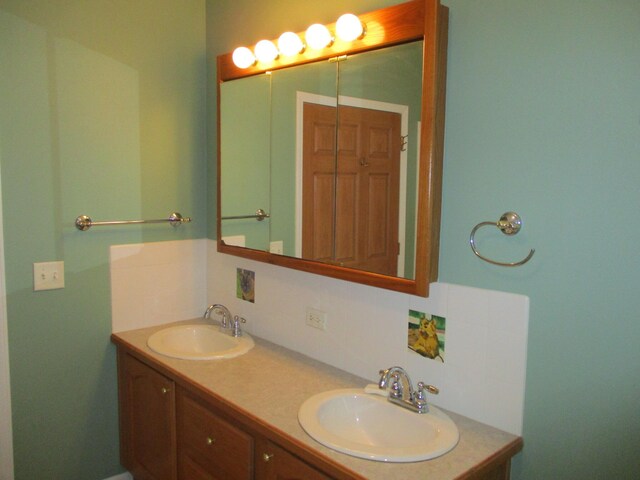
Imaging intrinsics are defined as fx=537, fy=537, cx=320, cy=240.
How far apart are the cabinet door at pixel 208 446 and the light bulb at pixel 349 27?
1319 millimetres

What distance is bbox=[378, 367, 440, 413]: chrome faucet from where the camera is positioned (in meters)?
1.64

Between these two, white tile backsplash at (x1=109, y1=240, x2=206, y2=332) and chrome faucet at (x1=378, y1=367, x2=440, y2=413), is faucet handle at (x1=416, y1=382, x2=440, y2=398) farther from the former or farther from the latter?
white tile backsplash at (x1=109, y1=240, x2=206, y2=332)

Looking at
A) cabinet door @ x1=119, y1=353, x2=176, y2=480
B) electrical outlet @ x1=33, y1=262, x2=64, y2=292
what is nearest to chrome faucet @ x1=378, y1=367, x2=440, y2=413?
cabinet door @ x1=119, y1=353, x2=176, y2=480

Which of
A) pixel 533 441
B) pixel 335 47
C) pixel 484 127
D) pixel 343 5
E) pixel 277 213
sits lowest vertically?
pixel 533 441

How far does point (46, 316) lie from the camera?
2.22 metres

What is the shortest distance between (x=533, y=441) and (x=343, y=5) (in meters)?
1.55

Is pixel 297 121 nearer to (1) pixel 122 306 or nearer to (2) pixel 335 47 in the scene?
(2) pixel 335 47

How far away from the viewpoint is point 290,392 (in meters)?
1.80

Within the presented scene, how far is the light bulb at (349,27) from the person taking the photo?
1.73 meters

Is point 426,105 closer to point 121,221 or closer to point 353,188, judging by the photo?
point 353,188

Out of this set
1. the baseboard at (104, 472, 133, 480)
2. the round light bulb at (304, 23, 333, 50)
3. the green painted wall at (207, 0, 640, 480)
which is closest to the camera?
the green painted wall at (207, 0, 640, 480)

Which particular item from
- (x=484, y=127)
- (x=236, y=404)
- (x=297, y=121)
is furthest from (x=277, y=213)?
(x=484, y=127)

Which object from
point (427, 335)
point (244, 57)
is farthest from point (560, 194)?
point (244, 57)

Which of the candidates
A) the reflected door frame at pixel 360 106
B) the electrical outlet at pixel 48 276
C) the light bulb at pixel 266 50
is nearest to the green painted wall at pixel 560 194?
the reflected door frame at pixel 360 106
